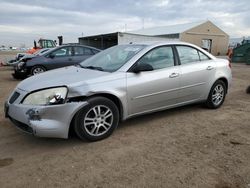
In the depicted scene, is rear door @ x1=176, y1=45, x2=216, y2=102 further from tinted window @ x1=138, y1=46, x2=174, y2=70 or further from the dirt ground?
the dirt ground

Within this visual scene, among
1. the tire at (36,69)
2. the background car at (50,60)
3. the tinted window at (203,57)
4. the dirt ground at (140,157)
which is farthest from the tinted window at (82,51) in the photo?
the tinted window at (203,57)

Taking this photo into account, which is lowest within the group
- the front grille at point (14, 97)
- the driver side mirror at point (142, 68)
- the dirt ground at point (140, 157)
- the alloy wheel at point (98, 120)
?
the dirt ground at point (140, 157)

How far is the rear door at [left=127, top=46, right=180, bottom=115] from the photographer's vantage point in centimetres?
412

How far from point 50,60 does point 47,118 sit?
7199mm

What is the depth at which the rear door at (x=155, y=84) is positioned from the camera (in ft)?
13.5

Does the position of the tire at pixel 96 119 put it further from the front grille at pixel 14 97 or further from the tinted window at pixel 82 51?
the tinted window at pixel 82 51

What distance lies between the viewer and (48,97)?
3537 millimetres

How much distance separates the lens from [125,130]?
4.35 meters

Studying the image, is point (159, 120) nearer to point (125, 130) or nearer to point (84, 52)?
point (125, 130)

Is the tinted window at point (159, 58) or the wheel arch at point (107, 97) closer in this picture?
the wheel arch at point (107, 97)

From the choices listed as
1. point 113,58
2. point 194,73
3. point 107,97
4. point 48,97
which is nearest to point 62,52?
point 113,58

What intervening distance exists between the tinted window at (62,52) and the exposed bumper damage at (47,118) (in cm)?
705

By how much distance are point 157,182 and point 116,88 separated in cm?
161

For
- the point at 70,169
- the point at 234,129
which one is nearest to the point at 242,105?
the point at 234,129
